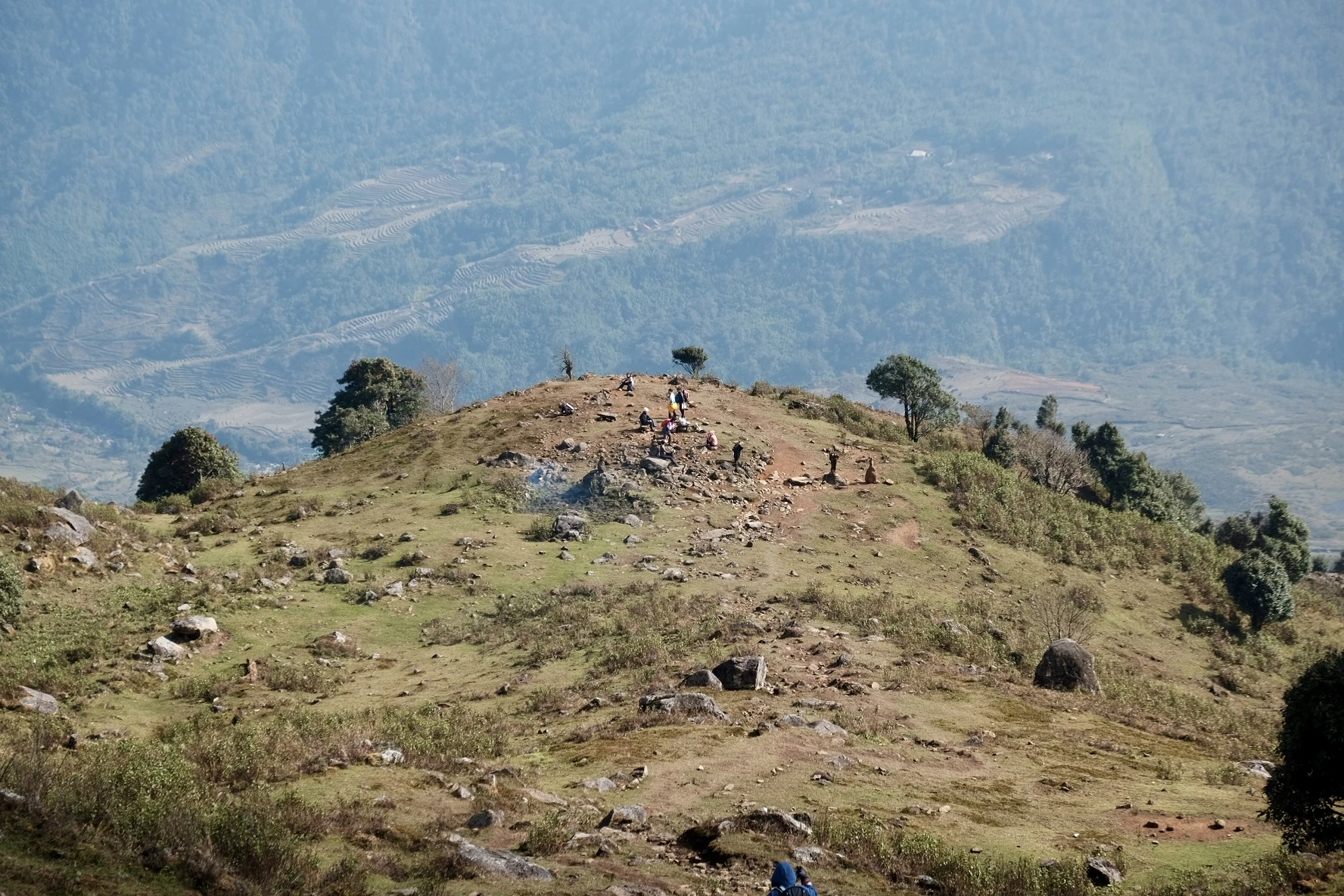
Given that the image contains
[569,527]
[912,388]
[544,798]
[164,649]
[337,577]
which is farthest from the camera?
[912,388]

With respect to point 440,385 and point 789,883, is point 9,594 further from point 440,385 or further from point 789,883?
point 440,385

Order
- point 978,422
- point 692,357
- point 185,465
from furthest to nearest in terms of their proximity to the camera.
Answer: point 978,422 → point 692,357 → point 185,465

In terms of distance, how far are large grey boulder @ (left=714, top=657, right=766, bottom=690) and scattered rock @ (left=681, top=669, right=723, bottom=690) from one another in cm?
20

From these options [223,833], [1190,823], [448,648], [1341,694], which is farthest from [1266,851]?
[448,648]

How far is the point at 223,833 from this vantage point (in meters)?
16.9

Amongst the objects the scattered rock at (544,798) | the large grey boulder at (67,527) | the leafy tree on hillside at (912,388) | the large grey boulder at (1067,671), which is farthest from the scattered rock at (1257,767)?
the leafy tree on hillside at (912,388)

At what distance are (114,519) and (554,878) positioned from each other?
29.1m

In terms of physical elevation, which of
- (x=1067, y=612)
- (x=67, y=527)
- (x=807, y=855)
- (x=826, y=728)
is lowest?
(x=807, y=855)

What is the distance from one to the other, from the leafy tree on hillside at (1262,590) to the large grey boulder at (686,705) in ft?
109

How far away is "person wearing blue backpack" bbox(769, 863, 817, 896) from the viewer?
15641 millimetres

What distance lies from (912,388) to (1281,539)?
838 inches

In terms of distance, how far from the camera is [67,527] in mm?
36219

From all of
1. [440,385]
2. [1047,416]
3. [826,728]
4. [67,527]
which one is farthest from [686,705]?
[1047,416]

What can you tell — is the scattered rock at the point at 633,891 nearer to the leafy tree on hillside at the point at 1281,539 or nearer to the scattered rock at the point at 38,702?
the scattered rock at the point at 38,702
